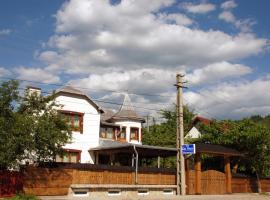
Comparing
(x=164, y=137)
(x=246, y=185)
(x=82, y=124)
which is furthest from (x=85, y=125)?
(x=164, y=137)

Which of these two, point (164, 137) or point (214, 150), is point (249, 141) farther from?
point (164, 137)

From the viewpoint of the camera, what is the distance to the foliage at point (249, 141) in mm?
35781

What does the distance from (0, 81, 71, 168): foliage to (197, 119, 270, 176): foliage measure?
1762cm

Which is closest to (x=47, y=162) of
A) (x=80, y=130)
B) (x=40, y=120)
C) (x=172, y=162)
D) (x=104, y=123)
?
(x=40, y=120)

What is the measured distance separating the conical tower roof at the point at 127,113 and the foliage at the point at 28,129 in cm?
2010

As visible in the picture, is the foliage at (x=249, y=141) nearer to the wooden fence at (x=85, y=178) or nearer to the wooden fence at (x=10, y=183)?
the wooden fence at (x=85, y=178)

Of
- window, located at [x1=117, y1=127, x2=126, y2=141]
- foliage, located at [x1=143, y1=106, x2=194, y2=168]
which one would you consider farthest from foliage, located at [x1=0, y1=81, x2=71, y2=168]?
foliage, located at [x1=143, y1=106, x2=194, y2=168]

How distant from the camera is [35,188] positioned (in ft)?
78.9


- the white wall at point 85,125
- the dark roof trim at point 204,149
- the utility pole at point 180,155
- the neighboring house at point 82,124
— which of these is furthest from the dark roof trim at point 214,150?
the white wall at point 85,125

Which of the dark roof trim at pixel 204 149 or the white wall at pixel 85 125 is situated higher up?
the white wall at pixel 85 125

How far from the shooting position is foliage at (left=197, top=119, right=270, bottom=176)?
3578cm

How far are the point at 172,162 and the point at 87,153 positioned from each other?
47.3ft

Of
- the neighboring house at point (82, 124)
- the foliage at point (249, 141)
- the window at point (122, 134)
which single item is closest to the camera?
the foliage at point (249, 141)

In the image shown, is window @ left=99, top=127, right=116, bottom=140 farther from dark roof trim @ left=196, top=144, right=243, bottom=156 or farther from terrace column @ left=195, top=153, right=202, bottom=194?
terrace column @ left=195, top=153, right=202, bottom=194
